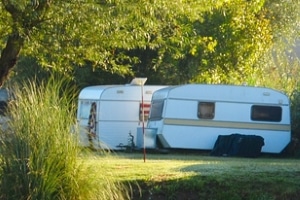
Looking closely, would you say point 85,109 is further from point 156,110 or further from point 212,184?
point 212,184

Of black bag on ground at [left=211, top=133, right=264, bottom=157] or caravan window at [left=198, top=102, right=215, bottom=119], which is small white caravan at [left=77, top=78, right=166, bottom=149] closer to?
caravan window at [left=198, top=102, right=215, bottom=119]

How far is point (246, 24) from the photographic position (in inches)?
1069

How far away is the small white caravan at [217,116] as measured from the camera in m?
23.2

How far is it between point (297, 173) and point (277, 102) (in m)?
10.3

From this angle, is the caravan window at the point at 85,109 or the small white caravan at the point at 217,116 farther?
the caravan window at the point at 85,109

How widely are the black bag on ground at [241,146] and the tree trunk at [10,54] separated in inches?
404

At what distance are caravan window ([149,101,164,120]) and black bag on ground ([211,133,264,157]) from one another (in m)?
2.02

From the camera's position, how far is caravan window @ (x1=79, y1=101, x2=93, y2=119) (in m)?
25.1

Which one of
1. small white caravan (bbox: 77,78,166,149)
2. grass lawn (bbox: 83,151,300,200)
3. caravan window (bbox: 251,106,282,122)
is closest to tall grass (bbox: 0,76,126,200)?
grass lawn (bbox: 83,151,300,200)

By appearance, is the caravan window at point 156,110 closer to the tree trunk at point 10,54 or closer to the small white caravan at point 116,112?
the small white caravan at point 116,112

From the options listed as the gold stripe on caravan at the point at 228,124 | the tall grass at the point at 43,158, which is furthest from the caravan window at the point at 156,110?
the tall grass at the point at 43,158

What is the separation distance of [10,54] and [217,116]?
1132cm

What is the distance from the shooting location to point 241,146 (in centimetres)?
2234

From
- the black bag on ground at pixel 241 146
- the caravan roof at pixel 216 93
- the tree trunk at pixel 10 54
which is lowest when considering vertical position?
the black bag on ground at pixel 241 146
